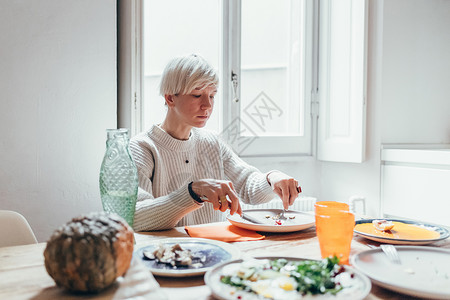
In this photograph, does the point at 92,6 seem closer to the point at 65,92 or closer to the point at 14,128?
the point at 65,92

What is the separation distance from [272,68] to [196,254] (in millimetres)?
2008

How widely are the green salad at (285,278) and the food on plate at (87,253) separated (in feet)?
0.59

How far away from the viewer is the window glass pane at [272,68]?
2.65 meters

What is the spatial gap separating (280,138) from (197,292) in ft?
6.74

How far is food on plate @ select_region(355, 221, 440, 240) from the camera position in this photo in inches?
44.4

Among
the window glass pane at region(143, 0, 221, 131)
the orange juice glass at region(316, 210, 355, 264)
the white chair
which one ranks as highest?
the window glass pane at region(143, 0, 221, 131)

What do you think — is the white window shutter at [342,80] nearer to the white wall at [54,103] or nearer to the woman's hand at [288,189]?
the woman's hand at [288,189]

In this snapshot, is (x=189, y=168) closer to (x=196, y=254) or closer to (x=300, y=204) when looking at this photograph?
(x=196, y=254)

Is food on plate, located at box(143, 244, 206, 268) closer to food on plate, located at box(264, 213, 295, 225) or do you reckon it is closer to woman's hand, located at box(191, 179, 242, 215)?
woman's hand, located at box(191, 179, 242, 215)

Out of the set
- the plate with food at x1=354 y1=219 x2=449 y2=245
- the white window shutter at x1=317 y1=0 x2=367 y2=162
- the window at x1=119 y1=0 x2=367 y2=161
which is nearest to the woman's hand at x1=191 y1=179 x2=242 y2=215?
the plate with food at x1=354 y1=219 x2=449 y2=245

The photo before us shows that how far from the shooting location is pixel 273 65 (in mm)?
2775

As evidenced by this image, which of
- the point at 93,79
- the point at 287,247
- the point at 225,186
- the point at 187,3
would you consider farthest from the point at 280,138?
the point at 287,247

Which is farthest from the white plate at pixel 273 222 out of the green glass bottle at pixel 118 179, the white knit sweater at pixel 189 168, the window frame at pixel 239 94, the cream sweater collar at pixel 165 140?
the window frame at pixel 239 94

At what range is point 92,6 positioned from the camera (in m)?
1.92
